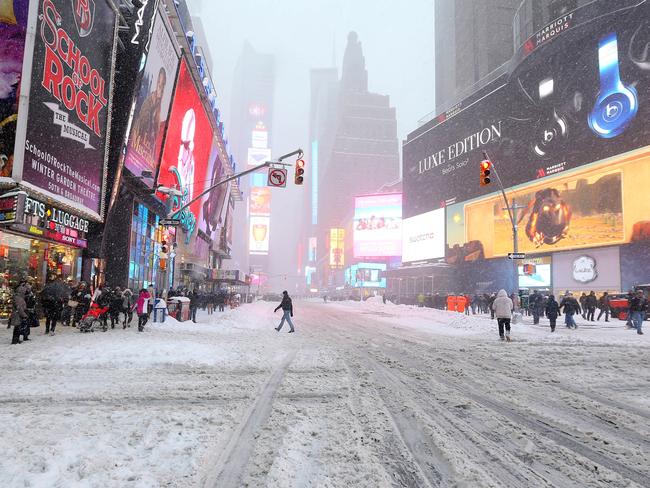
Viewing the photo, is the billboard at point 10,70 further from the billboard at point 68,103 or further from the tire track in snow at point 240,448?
the tire track in snow at point 240,448

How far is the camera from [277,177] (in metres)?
16.6

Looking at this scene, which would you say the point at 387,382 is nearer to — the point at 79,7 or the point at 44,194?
the point at 44,194

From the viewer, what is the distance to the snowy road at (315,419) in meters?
3.77

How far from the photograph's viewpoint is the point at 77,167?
17297 millimetres

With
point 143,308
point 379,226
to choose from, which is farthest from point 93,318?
point 379,226

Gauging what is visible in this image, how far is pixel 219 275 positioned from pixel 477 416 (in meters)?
43.7

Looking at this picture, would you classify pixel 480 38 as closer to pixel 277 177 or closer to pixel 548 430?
pixel 277 177

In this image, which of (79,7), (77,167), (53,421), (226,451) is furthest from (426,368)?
(79,7)

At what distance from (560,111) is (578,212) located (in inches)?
455

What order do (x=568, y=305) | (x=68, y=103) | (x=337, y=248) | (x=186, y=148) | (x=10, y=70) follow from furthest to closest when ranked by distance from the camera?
(x=337, y=248) < (x=186, y=148) < (x=568, y=305) < (x=68, y=103) < (x=10, y=70)

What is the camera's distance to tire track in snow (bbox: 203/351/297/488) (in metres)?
3.62

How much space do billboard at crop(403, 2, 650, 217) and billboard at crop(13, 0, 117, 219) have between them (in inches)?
1578

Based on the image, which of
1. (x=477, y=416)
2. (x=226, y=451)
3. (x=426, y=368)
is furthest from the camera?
(x=426, y=368)

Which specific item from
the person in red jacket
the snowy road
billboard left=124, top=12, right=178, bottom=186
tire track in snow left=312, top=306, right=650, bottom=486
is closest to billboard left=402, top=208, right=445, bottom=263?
billboard left=124, top=12, right=178, bottom=186
